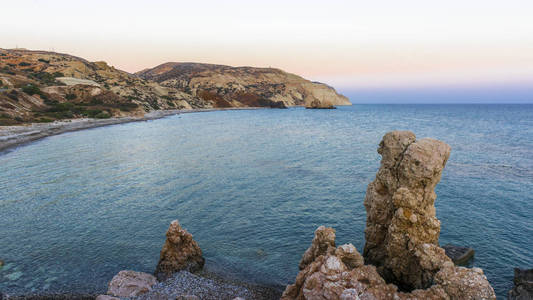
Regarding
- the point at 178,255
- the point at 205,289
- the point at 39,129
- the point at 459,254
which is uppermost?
the point at 39,129

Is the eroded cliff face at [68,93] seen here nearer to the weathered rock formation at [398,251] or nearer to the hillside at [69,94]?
the hillside at [69,94]

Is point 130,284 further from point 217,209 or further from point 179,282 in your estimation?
point 217,209

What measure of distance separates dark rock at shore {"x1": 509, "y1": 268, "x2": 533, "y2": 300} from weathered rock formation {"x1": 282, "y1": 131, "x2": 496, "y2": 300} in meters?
3.71

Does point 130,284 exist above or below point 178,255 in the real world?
below

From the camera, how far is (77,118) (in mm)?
86375

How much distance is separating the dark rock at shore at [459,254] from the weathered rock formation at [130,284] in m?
15.2

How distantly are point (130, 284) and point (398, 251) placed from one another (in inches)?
455

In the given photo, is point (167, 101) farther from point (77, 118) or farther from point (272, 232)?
point (272, 232)

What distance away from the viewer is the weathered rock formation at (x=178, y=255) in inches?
589

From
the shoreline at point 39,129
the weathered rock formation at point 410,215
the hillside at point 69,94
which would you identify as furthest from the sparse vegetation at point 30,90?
the weathered rock formation at point 410,215

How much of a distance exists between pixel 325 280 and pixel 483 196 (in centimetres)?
2348

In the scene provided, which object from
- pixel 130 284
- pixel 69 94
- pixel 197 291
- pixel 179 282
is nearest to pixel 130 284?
pixel 130 284

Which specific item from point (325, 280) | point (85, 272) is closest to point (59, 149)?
point (85, 272)

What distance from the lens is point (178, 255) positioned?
1517 cm
